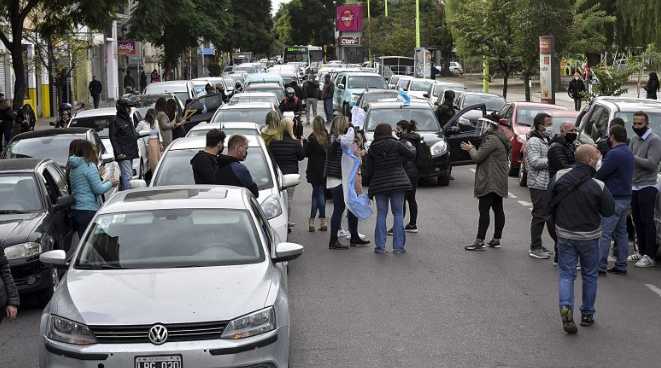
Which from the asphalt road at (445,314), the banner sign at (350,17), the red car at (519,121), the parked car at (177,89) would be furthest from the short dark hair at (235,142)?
the banner sign at (350,17)

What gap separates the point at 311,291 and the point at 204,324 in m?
4.61

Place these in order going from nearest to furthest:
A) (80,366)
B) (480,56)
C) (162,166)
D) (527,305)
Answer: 1. (80,366)
2. (527,305)
3. (162,166)
4. (480,56)

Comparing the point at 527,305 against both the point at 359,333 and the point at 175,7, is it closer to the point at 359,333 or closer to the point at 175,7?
the point at 359,333

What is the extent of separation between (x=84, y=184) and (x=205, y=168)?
1.44 m

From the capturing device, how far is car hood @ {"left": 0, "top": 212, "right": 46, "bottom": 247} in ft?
37.2

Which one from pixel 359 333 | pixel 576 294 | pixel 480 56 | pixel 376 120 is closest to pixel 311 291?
pixel 359 333

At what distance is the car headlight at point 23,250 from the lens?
36.7ft

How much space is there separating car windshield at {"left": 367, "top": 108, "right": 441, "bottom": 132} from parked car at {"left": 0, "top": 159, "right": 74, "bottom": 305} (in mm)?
10220

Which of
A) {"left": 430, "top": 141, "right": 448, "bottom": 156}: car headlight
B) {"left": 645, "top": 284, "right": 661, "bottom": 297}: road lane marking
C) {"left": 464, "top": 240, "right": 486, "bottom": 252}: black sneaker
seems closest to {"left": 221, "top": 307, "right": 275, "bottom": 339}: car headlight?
{"left": 645, "top": 284, "right": 661, "bottom": 297}: road lane marking

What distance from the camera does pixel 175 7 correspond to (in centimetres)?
4847

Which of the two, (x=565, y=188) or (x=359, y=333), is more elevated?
(x=565, y=188)

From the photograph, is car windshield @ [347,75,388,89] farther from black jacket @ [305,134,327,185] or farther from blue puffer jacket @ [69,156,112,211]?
blue puffer jacket @ [69,156,112,211]

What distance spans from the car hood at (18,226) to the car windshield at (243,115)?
11.4 meters

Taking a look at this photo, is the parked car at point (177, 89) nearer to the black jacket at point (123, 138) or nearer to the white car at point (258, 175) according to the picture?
the black jacket at point (123, 138)
